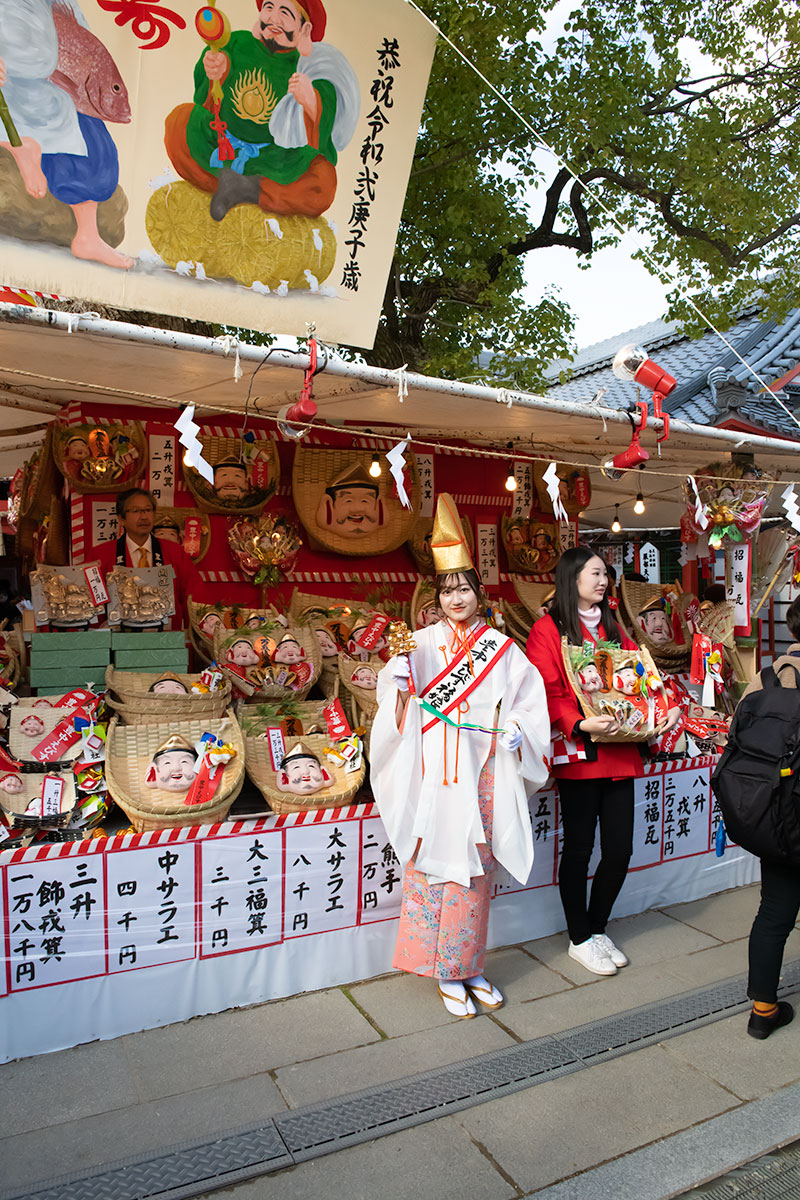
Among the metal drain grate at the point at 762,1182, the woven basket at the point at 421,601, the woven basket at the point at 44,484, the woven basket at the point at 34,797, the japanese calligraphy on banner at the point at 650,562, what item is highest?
the woven basket at the point at 44,484

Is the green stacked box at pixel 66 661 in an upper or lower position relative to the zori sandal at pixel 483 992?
upper

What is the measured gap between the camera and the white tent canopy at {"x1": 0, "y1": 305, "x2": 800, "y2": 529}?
3.53 metres

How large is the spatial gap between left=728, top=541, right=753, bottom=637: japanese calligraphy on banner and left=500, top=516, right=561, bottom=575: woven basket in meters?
1.65

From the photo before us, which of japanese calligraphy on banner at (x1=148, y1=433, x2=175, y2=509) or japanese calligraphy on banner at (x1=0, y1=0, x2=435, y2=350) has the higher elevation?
japanese calligraphy on banner at (x1=0, y1=0, x2=435, y2=350)

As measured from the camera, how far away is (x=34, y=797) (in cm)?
405

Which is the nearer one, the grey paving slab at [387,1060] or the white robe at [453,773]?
the grey paving slab at [387,1060]

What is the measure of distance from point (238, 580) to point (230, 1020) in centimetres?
320

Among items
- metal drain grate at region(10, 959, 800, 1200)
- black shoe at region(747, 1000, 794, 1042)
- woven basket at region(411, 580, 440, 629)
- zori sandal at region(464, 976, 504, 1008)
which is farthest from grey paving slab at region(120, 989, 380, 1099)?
woven basket at region(411, 580, 440, 629)

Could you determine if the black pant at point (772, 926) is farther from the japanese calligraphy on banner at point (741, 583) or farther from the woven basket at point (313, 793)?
the japanese calligraphy on banner at point (741, 583)

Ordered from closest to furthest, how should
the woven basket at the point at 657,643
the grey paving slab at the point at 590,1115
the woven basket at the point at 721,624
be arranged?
the grey paving slab at the point at 590,1115
the woven basket at the point at 721,624
the woven basket at the point at 657,643

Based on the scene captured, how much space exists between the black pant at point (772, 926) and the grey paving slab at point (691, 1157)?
0.45 meters

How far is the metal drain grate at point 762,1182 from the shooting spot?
2.78 meters

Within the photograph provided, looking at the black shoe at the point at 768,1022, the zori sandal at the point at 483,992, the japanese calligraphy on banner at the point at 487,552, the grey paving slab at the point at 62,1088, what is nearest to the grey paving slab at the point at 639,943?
the zori sandal at the point at 483,992

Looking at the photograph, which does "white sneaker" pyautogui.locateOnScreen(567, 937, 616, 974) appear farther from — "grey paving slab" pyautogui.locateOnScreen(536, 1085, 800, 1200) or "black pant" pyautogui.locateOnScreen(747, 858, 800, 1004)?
"grey paving slab" pyautogui.locateOnScreen(536, 1085, 800, 1200)
